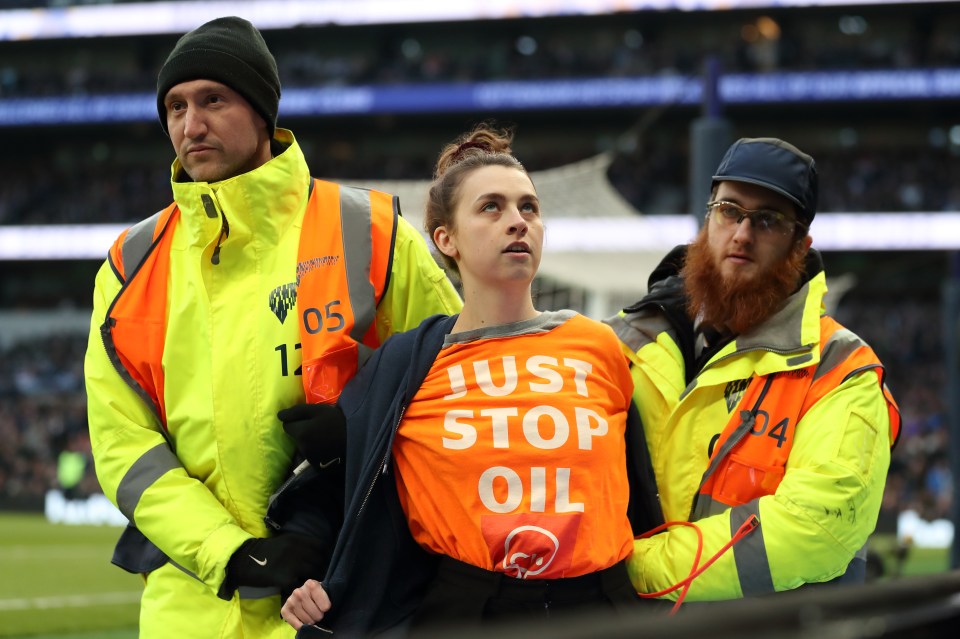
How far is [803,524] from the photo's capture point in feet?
8.36

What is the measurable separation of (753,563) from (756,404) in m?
0.39

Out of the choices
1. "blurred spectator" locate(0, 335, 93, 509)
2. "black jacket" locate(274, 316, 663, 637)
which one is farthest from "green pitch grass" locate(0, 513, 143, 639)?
"blurred spectator" locate(0, 335, 93, 509)

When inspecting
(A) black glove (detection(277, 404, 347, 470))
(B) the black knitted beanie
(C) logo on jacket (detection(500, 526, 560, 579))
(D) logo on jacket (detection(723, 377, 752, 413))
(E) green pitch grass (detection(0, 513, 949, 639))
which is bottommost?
(E) green pitch grass (detection(0, 513, 949, 639))

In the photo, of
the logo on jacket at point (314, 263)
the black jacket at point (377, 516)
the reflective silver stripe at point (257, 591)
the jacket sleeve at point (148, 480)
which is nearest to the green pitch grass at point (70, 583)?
the jacket sleeve at point (148, 480)

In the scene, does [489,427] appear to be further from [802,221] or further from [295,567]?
[802,221]

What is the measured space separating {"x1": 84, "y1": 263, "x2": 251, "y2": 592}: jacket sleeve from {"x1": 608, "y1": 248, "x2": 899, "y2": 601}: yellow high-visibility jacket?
94 centimetres

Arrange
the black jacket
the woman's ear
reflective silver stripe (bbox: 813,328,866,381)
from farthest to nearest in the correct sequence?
the woman's ear, reflective silver stripe (bbox: 813,328,866,381), the black jacket

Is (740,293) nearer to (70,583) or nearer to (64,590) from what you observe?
(64,590)

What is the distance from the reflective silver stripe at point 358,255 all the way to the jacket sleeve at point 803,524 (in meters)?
0.84

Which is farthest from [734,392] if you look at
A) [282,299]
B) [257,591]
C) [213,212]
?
[213,212]

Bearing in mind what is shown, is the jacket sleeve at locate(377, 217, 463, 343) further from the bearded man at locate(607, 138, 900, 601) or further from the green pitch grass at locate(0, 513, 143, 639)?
the green pitch grass at locate(0, 513, 143, 639)

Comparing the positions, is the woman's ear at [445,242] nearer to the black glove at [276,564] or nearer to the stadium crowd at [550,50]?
the black glove at [276,564]

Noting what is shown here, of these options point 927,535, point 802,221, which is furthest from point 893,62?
point 802,221

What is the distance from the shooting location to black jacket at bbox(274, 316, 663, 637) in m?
2.49
